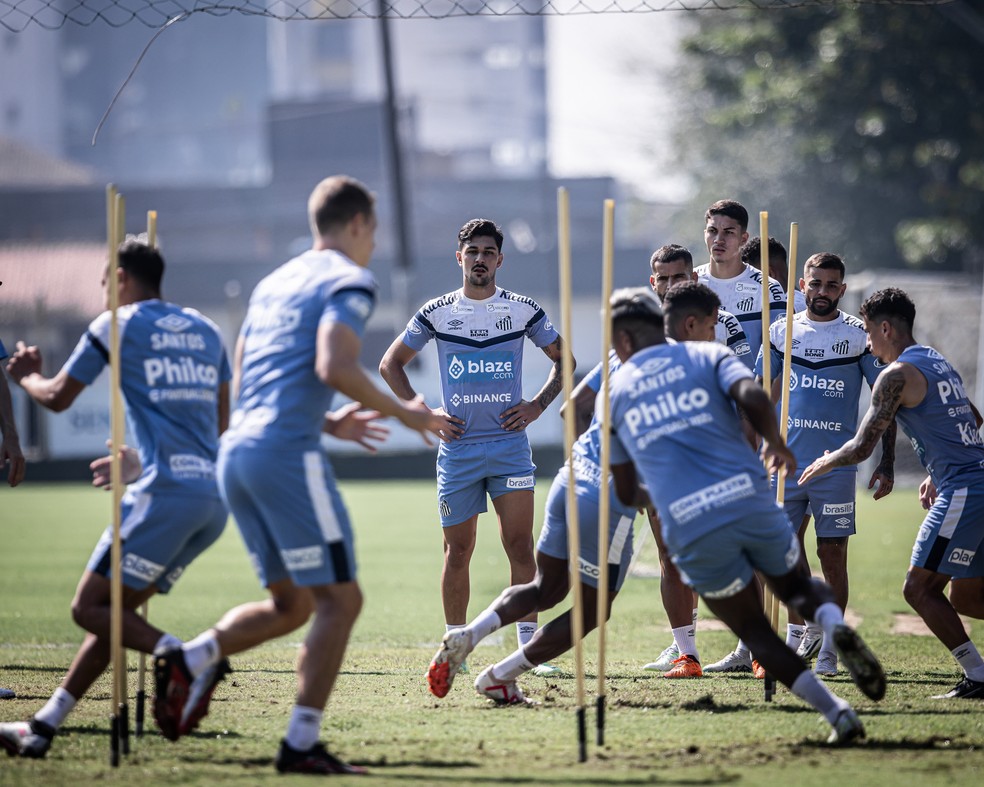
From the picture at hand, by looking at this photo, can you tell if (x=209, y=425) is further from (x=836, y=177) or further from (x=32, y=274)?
(x=32, y=274)

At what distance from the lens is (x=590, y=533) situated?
730 cm

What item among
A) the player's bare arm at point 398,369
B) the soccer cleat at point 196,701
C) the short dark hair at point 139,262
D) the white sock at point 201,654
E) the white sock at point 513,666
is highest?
the short dark hair at point 139,262

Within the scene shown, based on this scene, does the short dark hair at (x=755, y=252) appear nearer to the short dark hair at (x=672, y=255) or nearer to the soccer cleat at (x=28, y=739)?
the short dark hair at (x=672, y=255)

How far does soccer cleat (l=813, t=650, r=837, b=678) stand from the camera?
8711mm

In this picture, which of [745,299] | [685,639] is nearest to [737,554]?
[685,639]

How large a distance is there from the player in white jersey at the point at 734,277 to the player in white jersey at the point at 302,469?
380cm

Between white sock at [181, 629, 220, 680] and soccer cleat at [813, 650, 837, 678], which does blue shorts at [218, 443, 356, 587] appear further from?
soccer cleat at [813, 650, 837, 678]

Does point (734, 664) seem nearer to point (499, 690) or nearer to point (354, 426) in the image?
point (499, 690)

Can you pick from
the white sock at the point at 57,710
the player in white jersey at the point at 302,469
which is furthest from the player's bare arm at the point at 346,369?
the white sock at the point at 57,710

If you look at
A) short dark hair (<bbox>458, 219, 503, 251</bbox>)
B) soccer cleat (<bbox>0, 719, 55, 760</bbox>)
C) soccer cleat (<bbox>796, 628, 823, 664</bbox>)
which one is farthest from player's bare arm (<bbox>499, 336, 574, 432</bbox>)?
soccer cleat (<bbox>0, 719, 55, 760</bbox>)

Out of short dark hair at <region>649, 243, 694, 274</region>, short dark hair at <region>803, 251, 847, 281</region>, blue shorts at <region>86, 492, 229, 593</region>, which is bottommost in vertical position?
blue shorts at <region>86, 492, 229, 593</region>

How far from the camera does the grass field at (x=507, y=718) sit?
5.99 metres

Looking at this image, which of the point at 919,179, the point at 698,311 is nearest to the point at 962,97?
the point at 919,179

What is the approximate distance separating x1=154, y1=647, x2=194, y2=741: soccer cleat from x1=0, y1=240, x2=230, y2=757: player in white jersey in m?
0.25
